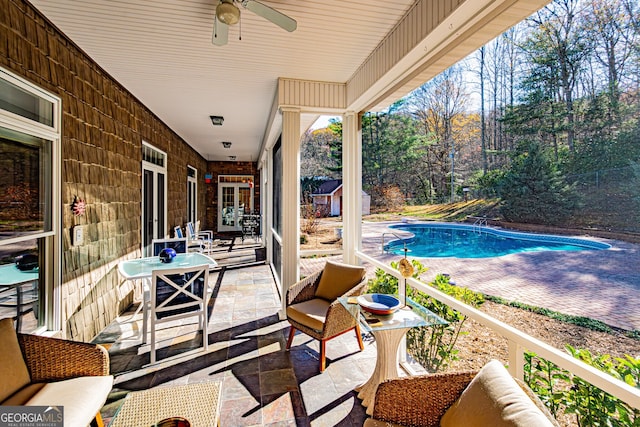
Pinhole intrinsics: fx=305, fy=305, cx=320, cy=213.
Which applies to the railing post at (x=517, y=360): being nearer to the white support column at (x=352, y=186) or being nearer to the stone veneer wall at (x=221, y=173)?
the white support column at (x=352, y=186)


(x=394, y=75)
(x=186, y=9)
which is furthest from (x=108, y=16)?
(x=394, y=75)

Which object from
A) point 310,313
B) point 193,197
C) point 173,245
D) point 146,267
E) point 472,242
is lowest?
point 310,313

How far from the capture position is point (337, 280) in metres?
3.05

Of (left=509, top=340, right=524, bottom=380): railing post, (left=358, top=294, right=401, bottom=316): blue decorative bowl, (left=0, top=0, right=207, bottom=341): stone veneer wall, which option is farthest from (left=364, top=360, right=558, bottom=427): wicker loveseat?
(left=0, top=0, right=207, bottom=341): stone veneer wall

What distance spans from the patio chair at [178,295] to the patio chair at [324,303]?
86 centimetres

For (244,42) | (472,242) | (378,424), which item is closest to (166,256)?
(244,42)

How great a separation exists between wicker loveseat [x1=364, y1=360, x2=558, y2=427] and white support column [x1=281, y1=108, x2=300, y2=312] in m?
2.41

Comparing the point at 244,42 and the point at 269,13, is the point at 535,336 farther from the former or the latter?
the point at 244,42

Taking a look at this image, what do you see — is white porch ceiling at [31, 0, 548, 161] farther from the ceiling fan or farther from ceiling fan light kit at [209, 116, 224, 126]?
ceiling fan light kit at [209, 116, 224, 126]

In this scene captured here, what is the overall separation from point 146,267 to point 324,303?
1.91m

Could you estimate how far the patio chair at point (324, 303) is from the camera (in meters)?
2.57

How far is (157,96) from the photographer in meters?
4.28

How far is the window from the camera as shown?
Answer: 2143 mm

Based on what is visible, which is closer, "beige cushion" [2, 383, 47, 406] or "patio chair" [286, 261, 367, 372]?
"beige cushion" [2, 383, 47, 406]
